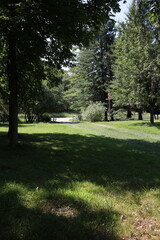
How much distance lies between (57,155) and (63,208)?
3.95 meters

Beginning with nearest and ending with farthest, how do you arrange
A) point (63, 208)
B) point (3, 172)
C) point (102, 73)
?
1. point (63, 208)
2. point (3, 172)
3. point (102, 73)

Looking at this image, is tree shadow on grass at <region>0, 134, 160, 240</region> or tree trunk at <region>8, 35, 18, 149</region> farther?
tree trunk at <region>8, 35, 18, 149</region>

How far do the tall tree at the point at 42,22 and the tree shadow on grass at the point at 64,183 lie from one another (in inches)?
91.6

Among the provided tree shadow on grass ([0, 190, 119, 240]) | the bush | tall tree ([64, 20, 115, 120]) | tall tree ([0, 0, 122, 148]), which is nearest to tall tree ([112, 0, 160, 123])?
the bush

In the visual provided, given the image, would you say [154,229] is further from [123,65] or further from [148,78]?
[123,65]

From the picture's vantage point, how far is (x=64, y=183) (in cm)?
426

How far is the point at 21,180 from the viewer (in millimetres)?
4340

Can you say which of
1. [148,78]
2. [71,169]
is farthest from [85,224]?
[148,78]

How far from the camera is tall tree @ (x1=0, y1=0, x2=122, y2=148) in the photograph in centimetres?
595

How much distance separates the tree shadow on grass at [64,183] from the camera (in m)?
2.54

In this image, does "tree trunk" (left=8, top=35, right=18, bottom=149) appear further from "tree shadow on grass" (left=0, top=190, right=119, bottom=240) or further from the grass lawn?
"tree shadow on grass" (left=0, top=190, right=119, bottom=240)

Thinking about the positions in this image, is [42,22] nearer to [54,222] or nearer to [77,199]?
[77,199]

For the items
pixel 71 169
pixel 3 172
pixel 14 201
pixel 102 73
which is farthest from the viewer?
pixel 102 73

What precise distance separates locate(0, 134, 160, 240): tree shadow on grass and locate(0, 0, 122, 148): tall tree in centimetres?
233
